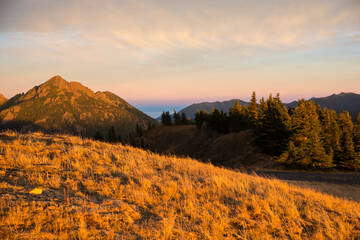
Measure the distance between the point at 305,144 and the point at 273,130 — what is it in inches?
247

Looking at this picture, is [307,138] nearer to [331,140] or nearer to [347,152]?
[331,140]

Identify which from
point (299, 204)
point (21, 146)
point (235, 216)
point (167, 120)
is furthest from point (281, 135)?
point (167, 120)

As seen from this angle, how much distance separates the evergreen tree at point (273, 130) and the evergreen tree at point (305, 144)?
89.0 inches

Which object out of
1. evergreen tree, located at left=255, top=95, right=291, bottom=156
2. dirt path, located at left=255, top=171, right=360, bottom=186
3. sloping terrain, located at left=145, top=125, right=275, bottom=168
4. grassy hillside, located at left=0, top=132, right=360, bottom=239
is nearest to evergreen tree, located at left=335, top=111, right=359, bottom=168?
evergreen tree, located at left=255, top=95, right=291, bottom=156

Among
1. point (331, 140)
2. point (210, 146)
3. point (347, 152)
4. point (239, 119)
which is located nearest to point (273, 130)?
point (331, 140)

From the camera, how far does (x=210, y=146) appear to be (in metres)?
64.6

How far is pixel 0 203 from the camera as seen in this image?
4414 mm

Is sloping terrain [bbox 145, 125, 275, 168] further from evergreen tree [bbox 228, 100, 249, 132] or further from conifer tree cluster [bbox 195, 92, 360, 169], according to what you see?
evergreen tree [bbox 228, 100, 249, 132]

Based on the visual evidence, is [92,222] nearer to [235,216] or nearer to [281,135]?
[235,216]

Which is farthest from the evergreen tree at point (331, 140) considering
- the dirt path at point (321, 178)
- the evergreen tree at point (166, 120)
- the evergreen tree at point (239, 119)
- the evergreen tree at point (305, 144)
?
the evergreen tree at point (166, 120)

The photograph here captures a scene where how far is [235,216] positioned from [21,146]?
33.6 ft

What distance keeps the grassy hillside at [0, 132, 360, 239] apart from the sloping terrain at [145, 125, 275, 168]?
46.1ft

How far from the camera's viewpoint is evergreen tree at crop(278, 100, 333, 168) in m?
27.2

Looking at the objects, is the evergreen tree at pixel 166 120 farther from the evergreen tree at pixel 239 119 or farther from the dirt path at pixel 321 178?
the dirt path at pixel 321 178
